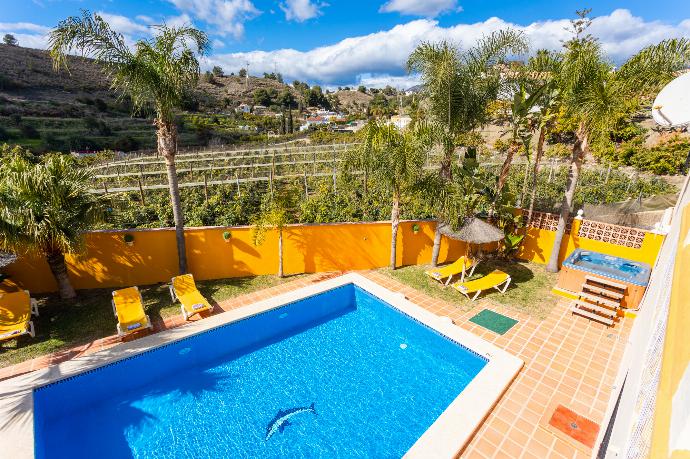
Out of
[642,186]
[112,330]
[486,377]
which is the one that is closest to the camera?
[486,377]

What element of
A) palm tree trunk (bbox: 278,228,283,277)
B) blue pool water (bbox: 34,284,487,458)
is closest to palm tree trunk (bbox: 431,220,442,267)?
blue pool water (bbox: 34,284,487,458)

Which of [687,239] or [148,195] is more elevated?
[687,239]

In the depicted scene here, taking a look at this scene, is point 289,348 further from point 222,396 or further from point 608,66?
point 608,66

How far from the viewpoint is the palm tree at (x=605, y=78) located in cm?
823

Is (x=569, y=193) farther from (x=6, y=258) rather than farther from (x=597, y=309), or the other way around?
(x=6, y=258)

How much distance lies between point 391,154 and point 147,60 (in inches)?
256

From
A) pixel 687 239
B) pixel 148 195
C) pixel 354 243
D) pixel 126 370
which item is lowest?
pixel 126 370

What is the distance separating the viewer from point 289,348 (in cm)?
→ 805

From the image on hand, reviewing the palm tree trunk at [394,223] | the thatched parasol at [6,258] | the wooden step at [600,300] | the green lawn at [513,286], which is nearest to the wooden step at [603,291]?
the wooden step at [600,300]

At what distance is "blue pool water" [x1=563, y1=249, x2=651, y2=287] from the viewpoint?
8.34 metres

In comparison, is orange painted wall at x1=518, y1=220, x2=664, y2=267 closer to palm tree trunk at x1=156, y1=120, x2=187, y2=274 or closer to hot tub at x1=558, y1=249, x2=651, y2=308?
hot tub at x1=558, y1=249, x2=651, y2=308

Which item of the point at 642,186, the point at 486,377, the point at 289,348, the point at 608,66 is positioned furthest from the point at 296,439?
the point at 642,186

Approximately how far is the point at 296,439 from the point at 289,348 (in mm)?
2438

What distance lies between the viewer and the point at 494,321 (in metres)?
8.31
